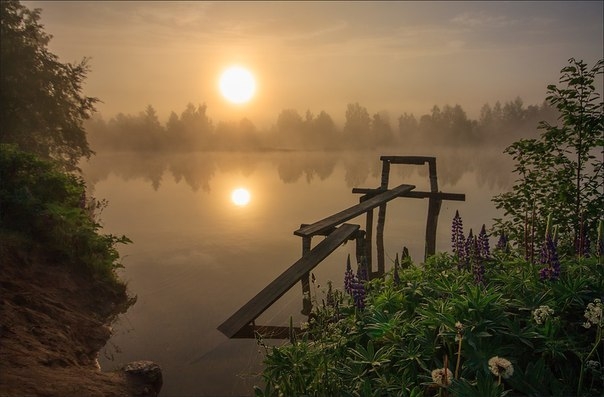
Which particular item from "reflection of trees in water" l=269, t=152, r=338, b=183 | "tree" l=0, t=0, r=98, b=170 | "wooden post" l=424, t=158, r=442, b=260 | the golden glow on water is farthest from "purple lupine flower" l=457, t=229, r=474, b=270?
"reflection of trees in water" l=269, t=152, r=338, b=183

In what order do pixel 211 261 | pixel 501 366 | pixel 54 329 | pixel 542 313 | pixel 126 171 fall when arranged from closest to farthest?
pixel 501 366
pixel 542 313
pixel 54 329
pixel 211 261
pixel 126 171

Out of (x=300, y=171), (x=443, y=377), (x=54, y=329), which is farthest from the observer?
(x=300, y=171)

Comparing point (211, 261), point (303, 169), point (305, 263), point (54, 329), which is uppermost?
point (303, 169)

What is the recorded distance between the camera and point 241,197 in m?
33.5

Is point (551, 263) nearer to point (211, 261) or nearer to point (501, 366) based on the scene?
point (501, 366)

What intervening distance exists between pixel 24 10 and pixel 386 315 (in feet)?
86.3

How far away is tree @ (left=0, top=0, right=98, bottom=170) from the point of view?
2061 centimetres

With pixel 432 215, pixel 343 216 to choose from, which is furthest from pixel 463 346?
pixel 432 215

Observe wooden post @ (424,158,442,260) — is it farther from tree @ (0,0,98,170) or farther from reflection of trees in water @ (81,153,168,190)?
reflection of trees in water @ (81,153,168,190)

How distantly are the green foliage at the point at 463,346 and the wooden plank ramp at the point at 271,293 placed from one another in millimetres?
924

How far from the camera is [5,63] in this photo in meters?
20.8

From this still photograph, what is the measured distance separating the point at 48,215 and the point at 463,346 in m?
10.5

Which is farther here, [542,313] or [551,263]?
[551,263]

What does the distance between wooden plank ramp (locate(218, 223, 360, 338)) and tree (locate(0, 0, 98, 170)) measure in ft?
63.7
